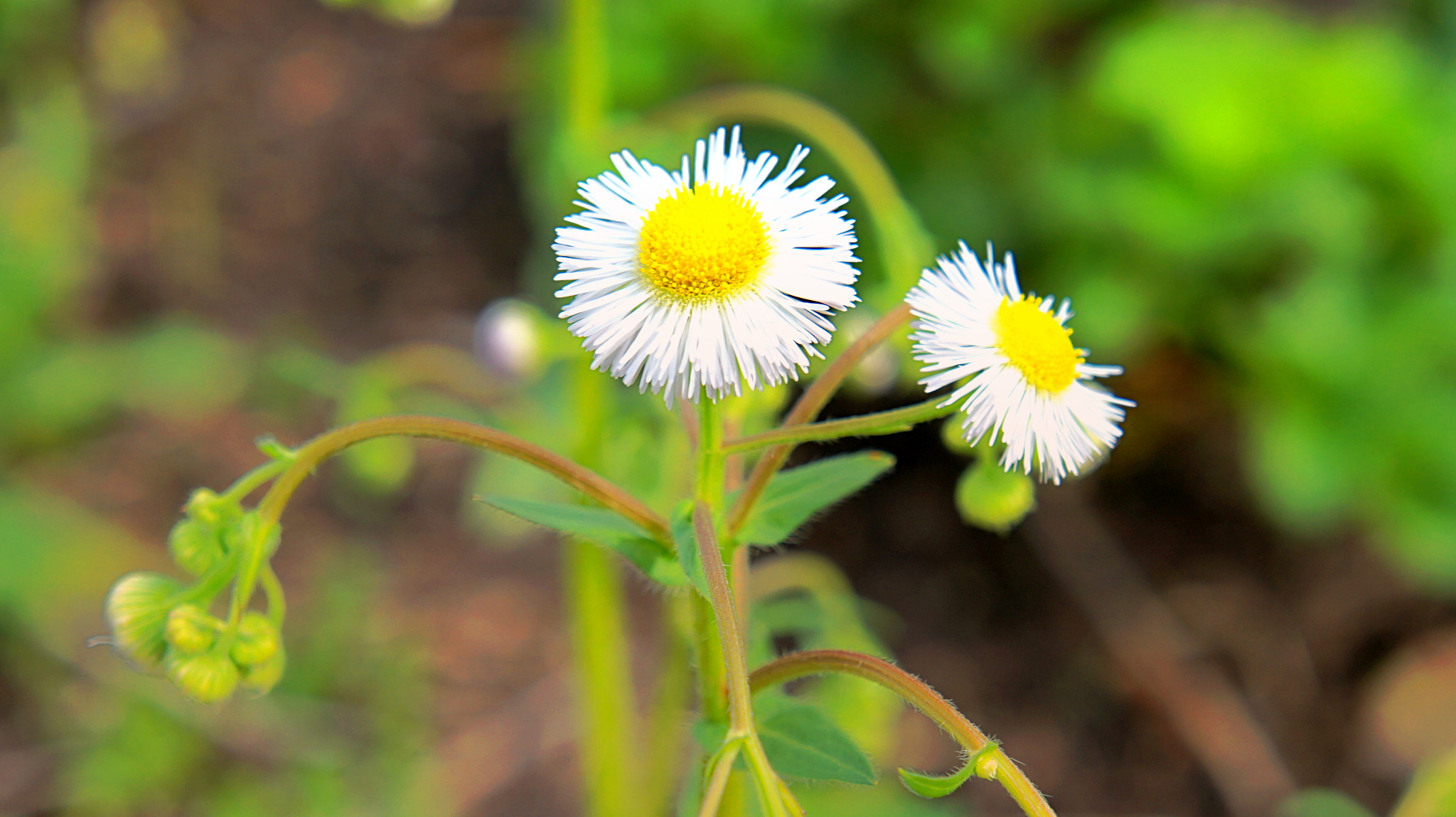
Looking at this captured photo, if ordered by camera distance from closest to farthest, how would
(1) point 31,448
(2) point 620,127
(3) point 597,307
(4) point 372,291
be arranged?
(3) point 597,307 → (2) point 620,127 → (1) point 31,448 → (4) point 372,291

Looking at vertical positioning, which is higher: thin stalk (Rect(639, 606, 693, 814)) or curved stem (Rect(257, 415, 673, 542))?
thin stalk (Rect(639, 606, 693, 814))

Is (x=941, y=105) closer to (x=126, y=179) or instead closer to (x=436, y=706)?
(x=436, y=706)

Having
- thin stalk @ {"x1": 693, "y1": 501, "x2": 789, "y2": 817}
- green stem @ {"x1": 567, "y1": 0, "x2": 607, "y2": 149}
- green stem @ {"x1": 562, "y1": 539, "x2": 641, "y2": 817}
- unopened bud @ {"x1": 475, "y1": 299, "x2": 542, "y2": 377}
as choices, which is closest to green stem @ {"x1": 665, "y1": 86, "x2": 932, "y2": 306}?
green stem @ {"x1": 567, "y1": 0, "x2": 607, "y2": 149}

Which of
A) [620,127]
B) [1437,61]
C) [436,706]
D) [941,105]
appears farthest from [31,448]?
[1437,61]

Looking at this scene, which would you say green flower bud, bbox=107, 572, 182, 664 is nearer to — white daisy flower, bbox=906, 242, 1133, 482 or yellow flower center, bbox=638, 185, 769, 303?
yellow flower center, bbox=638, 185, 769, 303

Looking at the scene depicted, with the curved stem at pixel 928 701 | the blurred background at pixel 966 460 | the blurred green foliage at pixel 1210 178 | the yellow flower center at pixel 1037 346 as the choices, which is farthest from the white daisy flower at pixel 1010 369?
the blurred green foliage at pixel 1210 178

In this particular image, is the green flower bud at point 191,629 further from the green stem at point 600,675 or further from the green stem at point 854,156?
the green stem at point 854,156
